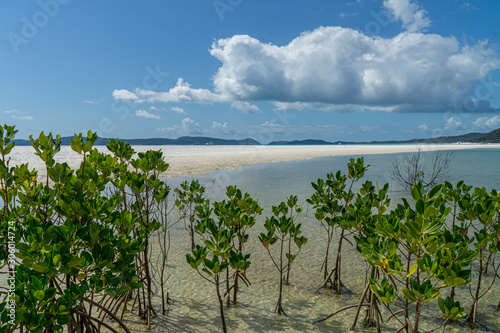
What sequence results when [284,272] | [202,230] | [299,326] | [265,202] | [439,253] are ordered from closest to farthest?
[439,253], [202,230], [299,326], [284,272], [265,202]

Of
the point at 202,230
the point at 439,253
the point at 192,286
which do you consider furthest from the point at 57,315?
the point at 192,286

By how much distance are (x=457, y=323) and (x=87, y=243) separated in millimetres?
3965

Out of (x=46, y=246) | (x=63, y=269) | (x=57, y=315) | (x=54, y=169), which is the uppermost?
(x=54, y=169)

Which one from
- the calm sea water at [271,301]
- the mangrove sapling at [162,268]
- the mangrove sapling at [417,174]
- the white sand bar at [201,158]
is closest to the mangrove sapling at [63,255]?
the mangrove sapling at [162,268]

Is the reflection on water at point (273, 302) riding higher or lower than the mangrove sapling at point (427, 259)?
lower

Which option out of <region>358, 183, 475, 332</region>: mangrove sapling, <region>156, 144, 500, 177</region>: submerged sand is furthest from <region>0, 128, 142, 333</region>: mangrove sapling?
<region>156, 144, 500, 177</region>: submerged sand

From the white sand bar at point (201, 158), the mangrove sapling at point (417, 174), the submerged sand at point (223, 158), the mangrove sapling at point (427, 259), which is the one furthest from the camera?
the submerged sand at point (223, 158)

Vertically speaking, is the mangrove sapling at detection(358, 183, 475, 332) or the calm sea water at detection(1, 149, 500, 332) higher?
the mangrove sapling at detection(358, 183, 475, 332)

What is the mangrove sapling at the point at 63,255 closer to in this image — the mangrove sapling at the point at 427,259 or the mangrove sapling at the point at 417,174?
the mangrove sapling at the point at 427,259

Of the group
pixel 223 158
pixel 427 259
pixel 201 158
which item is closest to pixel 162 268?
pixel 427 259

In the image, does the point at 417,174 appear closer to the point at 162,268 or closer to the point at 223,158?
the point at 162,268

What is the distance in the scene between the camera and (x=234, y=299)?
12.6 ft

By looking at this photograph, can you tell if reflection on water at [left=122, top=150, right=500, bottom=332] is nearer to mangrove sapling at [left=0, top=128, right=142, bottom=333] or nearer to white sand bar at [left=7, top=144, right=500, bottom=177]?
mangrove sapling at [left=0, top=128, right=142, bottom=333]

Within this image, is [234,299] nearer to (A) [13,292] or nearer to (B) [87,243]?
(B) [87,243]
